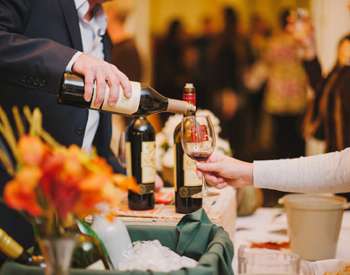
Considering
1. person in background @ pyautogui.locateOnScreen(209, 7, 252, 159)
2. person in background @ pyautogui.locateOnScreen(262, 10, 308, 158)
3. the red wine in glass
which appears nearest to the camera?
the red wine in glass

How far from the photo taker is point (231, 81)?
6934 millimetres

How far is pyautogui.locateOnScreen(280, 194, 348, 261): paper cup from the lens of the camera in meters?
1.55

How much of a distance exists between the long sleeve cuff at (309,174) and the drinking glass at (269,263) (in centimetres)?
44

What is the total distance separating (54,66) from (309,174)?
0.65m

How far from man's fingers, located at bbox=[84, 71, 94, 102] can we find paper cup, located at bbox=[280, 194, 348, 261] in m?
0.62

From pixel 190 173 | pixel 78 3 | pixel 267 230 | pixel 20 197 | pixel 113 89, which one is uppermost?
pixel 78 3

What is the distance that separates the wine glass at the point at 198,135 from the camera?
53.8 inches

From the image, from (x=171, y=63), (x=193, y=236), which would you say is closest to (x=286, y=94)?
(x=171, y=63)

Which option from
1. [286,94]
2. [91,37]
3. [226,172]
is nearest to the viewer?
[226,172]

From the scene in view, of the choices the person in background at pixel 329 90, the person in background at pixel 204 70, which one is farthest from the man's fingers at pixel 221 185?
the person in background at pixel 204 70

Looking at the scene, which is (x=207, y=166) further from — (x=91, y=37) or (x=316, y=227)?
(x=91, y=37)

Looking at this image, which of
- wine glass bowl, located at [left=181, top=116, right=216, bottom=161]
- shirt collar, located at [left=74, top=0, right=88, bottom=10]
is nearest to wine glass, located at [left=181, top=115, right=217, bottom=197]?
wine glass bowl, located at [left=181, top=116, right=216, bottom=161]

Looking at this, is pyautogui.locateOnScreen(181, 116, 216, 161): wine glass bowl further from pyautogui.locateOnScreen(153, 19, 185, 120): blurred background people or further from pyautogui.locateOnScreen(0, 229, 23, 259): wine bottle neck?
pyautogui.locateOnScreen(153, 19, 185, 120): blurred background people

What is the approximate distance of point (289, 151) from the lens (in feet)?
22.4
